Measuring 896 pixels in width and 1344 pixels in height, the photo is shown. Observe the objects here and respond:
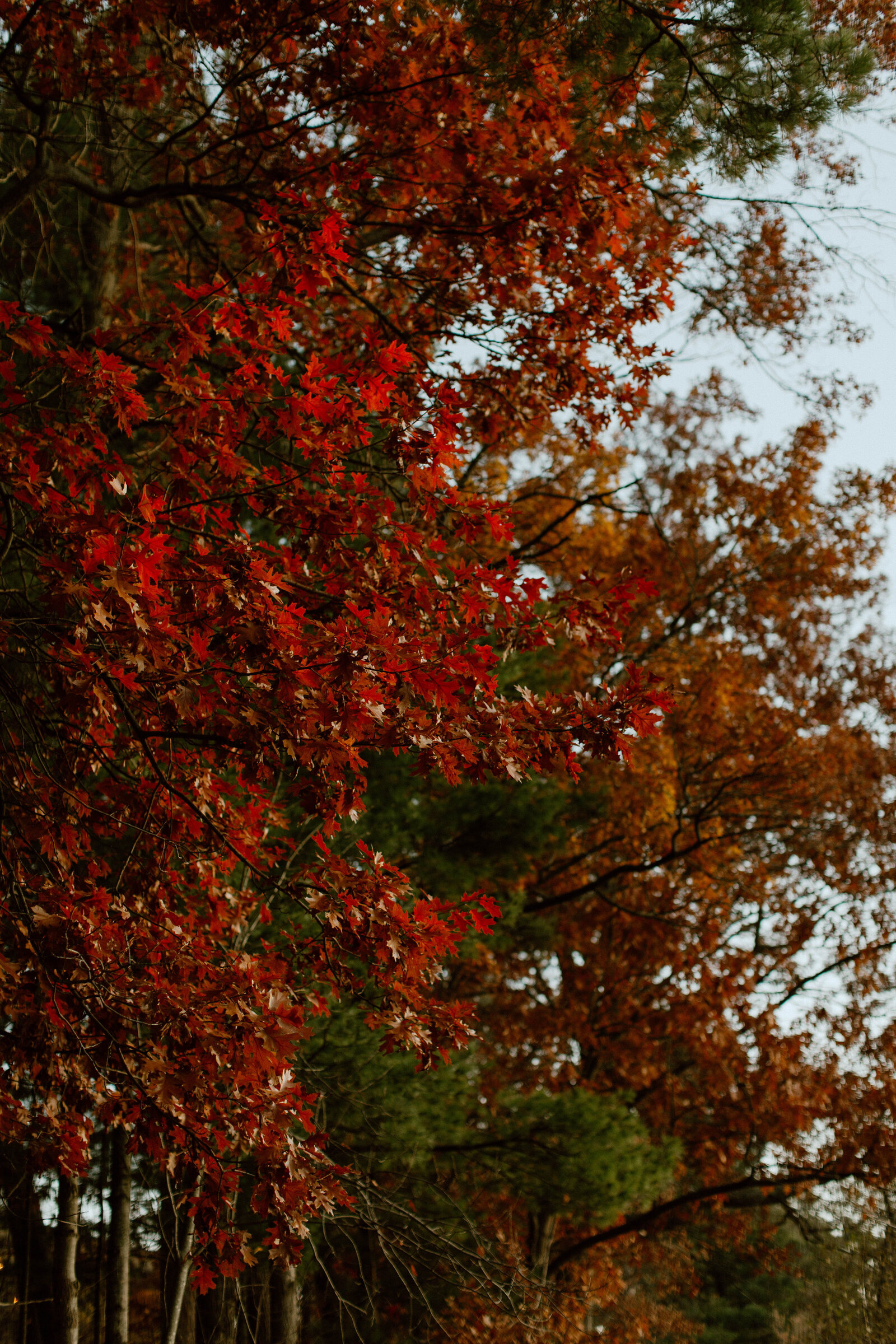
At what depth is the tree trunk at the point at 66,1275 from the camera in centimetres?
568

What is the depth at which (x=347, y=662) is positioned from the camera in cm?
283

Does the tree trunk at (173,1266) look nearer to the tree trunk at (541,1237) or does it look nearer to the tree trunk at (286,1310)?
the tree trunk at (286,1310)

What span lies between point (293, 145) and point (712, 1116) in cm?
1055

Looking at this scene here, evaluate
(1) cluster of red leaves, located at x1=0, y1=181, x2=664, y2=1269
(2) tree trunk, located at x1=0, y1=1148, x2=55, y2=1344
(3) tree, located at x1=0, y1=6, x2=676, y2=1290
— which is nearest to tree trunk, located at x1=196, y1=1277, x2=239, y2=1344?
(2) tree trunk, located at x1=0, y1=1148, x2=55, y2=1344

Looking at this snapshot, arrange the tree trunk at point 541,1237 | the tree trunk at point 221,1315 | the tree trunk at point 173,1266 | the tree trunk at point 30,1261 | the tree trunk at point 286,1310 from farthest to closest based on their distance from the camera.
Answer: the tree trunk at point 541,1237, the tree trunk at point 286,1310, the tree trunk at point 30,1261, the tree trunk at point 221,1315, the tree trunk at point 173,1266

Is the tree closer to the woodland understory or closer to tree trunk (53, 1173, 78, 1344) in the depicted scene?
the woodland understory

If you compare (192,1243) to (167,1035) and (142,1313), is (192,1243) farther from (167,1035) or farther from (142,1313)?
(142,1313)

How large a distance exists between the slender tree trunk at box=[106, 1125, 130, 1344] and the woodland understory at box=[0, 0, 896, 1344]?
0.14ft

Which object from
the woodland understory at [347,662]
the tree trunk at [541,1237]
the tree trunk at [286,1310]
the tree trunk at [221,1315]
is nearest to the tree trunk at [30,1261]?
the woodland understory at [347,662]

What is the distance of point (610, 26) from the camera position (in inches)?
191

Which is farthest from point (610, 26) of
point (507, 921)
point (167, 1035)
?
point (507, 921)

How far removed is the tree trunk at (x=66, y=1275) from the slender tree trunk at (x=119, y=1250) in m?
0.19

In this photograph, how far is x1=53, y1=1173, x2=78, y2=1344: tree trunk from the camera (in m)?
5.68

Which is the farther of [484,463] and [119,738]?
[484,463]
